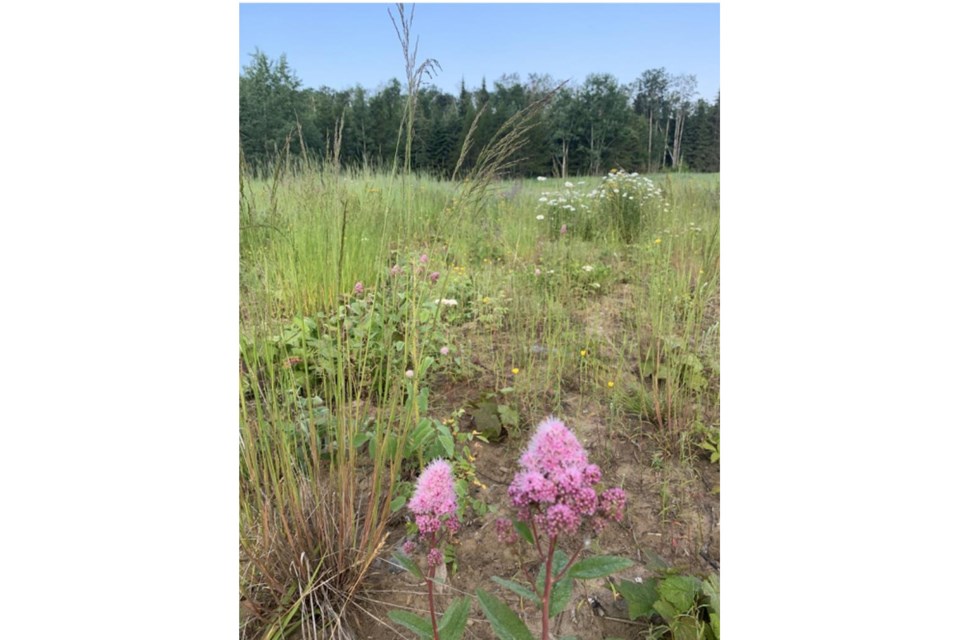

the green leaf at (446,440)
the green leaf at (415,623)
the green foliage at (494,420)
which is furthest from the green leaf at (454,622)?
the green foliage at (494,420)

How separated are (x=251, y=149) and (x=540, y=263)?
4.60 ft

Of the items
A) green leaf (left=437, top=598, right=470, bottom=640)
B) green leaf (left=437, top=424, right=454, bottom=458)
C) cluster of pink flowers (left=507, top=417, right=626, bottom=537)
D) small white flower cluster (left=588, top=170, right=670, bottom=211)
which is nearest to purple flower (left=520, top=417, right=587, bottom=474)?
cluster of pink flowers (left=507, top=417, right=626, bottom=537)

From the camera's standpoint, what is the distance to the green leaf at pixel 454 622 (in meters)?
0.74

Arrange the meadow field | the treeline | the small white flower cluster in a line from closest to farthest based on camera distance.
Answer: the meadow field → the treeline → the small white flower cluster

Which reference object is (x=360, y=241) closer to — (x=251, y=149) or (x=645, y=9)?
(x=251, y=149)

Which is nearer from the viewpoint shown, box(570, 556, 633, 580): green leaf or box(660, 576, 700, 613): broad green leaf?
box(570, 556, 633, 580): green leaf

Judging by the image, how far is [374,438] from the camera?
113cm

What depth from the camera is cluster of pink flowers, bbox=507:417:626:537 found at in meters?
0.60

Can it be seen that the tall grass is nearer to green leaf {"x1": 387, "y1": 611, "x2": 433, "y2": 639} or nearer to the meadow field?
the meadow field

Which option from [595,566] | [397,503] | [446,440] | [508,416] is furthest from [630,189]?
[595,566]

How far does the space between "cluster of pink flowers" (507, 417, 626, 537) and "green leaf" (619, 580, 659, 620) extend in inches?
14.0

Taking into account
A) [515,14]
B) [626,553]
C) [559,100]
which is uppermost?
[515,14]

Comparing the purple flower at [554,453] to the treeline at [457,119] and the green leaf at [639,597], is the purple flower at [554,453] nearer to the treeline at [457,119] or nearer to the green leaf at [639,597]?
the green leaf at [639,597]
